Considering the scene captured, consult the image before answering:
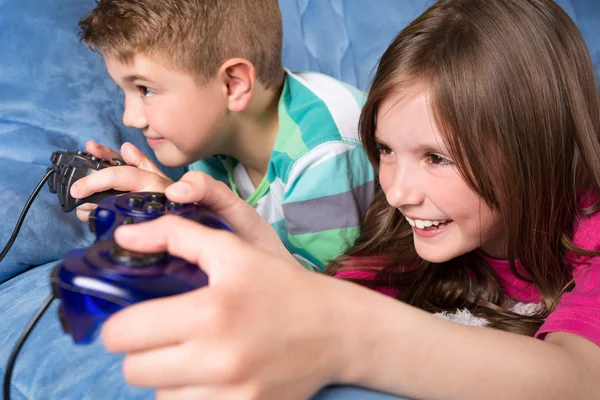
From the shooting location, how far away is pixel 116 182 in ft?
2.71

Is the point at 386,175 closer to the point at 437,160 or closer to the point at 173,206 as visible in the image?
the point at 437,160

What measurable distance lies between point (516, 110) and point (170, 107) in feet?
1.93

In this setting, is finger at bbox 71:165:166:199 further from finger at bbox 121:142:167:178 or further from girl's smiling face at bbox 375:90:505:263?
girl's smiling face at bbox 375:90:505:263

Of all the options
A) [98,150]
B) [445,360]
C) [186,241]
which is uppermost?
[98,150]

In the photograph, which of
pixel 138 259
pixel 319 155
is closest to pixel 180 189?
pixel 138 259

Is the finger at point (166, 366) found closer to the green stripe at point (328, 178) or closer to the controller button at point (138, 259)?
the controller button at point (138, 259)

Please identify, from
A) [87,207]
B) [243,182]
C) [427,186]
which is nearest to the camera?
[427,186]

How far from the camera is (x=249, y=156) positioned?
4.11 ft

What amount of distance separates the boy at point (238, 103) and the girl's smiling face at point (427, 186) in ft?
0.82

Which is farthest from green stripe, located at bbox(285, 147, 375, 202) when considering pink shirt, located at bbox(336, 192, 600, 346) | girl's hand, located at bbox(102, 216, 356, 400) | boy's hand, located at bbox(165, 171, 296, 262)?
girl's hand, located at bbox(102, 216, 356, 400)

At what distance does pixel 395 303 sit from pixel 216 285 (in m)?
0.16

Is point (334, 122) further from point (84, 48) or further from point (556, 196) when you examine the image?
point (84, 48)

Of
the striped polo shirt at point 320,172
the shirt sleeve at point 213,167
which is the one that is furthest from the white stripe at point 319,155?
the shirt sleeve at point 213,167

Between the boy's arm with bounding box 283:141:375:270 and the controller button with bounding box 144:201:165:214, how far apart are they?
516mm
